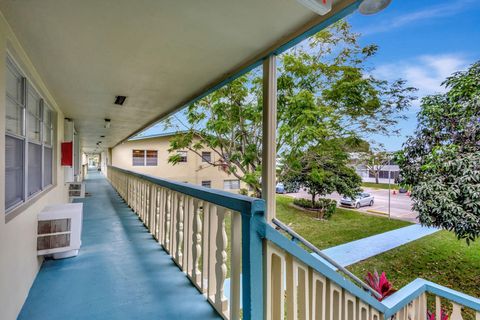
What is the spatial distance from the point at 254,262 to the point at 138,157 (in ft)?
46.2

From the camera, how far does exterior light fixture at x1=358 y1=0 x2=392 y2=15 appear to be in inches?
45.8

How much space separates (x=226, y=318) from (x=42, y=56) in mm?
2707

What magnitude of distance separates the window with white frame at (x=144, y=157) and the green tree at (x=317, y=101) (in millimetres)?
7551

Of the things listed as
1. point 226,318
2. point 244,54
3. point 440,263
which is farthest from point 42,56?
point 440,263

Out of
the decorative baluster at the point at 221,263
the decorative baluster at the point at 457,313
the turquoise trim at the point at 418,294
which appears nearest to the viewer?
the decorative baluster at the point at 221,263

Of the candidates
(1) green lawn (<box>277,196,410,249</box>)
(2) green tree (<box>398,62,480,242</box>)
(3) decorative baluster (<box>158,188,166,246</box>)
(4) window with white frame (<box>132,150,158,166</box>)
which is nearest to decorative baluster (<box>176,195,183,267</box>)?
(3) decorative baluster (<box>158,188,166,246</box>)

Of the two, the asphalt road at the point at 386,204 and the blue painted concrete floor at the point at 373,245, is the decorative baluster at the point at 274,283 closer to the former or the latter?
the blue painted concrete floor at the point at 373,245

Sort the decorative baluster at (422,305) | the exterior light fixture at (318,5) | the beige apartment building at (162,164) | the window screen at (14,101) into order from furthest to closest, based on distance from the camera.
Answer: the beige apartment building at (162,164) → the decorative baluster at (422,305) → the window screen at (14,101) → the exterior light fixture at (318,5)

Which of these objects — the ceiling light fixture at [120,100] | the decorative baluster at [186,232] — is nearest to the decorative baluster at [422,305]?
the decorative baluster at [186,232]

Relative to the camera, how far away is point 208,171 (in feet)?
45.9

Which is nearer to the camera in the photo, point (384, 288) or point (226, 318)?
point (226, 318)

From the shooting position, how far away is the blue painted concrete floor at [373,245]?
7.07 meters

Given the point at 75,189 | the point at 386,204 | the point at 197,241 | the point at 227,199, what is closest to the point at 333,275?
the point at 227,199

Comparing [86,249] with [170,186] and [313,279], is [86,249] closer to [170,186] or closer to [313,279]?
[170,186]
